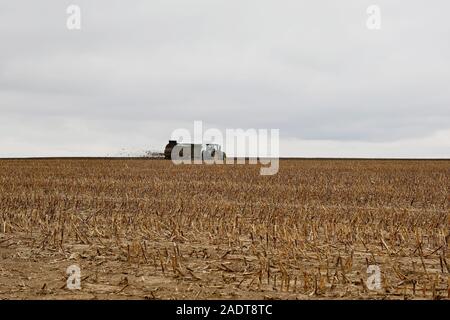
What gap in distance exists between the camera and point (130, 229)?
9859mm

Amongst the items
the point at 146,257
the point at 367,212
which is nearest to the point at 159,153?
the point at 367,212

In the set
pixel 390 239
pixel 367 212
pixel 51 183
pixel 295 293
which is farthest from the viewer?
pixel 51 183

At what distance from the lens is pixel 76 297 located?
221 inches

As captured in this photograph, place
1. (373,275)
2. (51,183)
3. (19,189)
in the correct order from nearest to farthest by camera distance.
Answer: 1. (373,275)
2. (19,189)
3. (51,183)

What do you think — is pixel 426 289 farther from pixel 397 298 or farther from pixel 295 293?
pixel 295 293

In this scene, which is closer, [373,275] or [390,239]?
[373,275]

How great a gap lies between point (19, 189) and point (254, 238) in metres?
12.3
